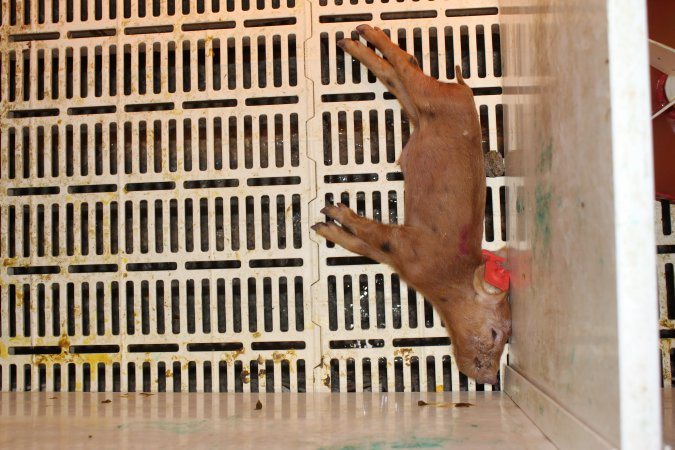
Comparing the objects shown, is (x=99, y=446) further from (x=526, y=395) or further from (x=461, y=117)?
(x=461, y=117)

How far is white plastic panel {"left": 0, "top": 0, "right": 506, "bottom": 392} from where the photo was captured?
2.00m

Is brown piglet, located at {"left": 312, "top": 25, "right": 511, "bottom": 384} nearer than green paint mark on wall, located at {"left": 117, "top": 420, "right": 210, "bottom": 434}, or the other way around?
green paint mark on wall, located at {"left": 117, "top": 420, "right": 210, "bottom": 434}

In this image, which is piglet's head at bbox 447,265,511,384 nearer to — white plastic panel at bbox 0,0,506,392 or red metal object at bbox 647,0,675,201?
white plastic panel at bbox 0,0,506,392

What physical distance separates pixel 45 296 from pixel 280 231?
73 centimetres

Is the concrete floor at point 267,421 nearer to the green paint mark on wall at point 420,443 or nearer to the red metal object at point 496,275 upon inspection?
the green paint mark on wall at point 420,443

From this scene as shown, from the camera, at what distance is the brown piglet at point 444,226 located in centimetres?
181

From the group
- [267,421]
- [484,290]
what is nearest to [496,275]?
[484,290]

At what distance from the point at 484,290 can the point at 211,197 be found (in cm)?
85

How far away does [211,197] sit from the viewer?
207cm

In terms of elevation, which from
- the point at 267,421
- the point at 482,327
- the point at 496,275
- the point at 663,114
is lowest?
the point at 267,421

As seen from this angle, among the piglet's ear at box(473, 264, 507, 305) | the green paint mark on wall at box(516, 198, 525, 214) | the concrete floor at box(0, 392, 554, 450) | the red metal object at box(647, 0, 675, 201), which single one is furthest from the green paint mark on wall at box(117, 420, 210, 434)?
the red metal object at box(647, 0, 675, 201)

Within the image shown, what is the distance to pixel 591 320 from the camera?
1.01 m

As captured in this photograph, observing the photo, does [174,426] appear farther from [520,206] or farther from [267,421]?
[520,206]

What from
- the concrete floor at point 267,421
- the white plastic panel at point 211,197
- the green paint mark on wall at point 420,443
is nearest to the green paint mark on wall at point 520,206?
the white plastic panel at point 211,197
